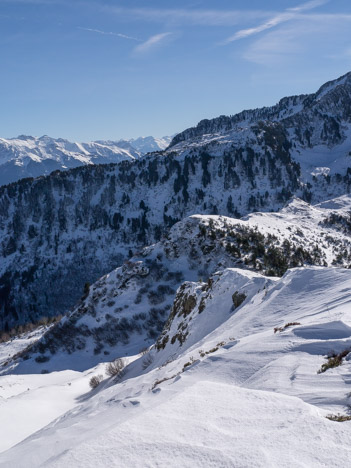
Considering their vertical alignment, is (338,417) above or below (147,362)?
above

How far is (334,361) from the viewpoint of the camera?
11.8 metres

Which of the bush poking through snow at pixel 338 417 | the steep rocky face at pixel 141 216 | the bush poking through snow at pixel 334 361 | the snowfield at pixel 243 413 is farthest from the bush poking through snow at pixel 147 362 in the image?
the steep rocky face at pixel 141 216

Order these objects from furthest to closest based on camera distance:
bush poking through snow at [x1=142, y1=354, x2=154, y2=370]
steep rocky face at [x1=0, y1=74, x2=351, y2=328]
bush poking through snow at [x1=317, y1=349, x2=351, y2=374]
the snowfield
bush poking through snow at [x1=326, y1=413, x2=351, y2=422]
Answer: steep rocky face at [x1=0, y1=74, x2=351, y2=328] → bush poking through snow at [x1=142, y1=354, x2=154, y2=370] → bush poking through snow at [x1=317, y1=349, x2=351, y2=374] → bush poking through snow at [x1=326, y1=413, x2=351, y2=422] → the snowfield

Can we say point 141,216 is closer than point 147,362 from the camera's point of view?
Result: No

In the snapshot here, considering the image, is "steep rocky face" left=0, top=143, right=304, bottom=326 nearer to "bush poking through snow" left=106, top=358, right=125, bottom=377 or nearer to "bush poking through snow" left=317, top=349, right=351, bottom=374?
"bush poking through snow" left=106, top=358, right=125, bottom=377

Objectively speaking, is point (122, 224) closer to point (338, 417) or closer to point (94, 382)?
point (94, 382)

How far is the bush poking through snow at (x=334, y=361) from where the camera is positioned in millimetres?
11531

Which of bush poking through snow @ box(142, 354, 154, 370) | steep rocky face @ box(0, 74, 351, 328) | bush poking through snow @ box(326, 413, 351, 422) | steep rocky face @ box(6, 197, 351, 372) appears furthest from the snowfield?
steep rocky face @ box(0, 74, 351, 328)

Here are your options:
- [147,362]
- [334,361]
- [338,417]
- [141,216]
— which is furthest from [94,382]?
[141,216]

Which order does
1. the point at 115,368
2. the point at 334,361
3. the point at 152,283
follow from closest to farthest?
the point at 334,361, the point at 115,368, the point at 152,283

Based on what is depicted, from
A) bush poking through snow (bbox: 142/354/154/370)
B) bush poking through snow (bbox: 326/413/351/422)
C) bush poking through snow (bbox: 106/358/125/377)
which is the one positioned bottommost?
bush poking through snow (bbox: 106/358/125/377)

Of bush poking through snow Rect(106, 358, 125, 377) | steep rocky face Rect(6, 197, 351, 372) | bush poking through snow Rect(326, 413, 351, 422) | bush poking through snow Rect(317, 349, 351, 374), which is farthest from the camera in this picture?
steep rocky face Rect(6, 197, 351, 372)

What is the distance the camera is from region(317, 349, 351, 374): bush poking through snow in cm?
1153

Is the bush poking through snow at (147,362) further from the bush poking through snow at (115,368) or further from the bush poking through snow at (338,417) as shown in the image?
the bush poking through snow at (338,417)
